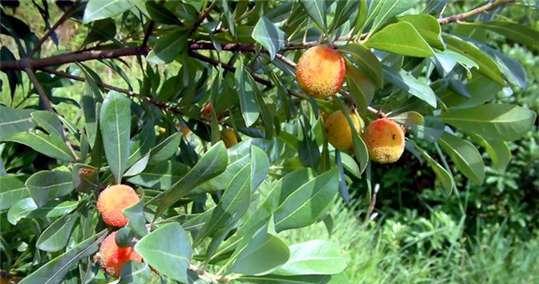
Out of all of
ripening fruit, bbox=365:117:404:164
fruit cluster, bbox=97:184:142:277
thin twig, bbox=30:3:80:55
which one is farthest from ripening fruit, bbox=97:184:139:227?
thin twig, bbox=30:3:80:55

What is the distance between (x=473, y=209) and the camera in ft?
11.8

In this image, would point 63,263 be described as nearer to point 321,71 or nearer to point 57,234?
point 57,234

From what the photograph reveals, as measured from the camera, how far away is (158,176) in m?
0.85

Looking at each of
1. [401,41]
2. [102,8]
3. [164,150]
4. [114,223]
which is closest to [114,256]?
[114,223]

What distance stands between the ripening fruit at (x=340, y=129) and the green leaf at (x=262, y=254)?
0.29 meters

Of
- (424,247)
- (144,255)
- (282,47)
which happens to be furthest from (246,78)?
(424,247)

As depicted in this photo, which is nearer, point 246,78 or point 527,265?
point 246,78

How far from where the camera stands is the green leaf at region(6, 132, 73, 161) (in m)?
0.81

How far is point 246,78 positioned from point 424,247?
267 centimetres

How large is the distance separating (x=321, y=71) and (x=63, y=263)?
12.3 inches

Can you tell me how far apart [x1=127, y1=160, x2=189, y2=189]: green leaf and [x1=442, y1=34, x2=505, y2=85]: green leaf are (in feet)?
1.16

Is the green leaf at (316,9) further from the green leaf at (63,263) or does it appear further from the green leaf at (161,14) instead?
the green leaf at (63,263)

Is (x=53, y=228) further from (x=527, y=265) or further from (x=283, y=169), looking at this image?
(x=527, y=265)

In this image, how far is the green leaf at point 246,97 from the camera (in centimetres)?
91
